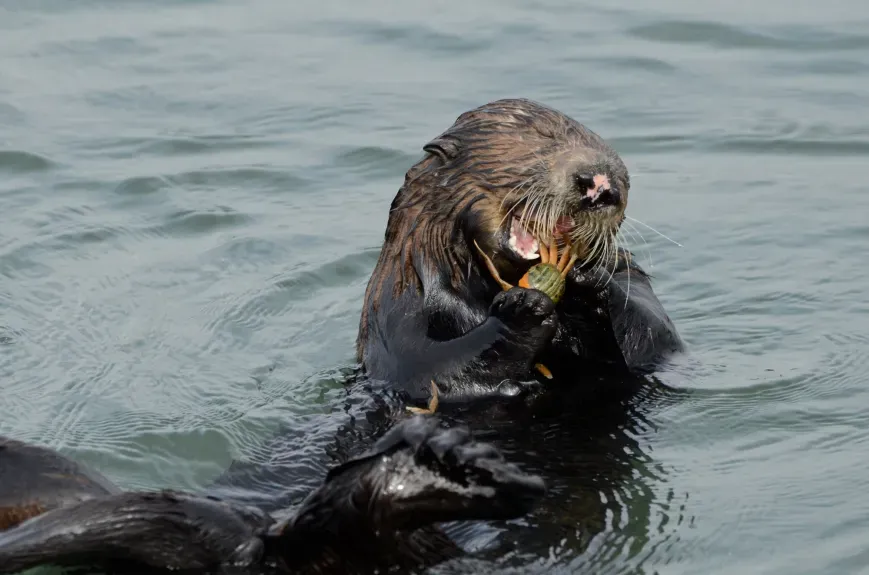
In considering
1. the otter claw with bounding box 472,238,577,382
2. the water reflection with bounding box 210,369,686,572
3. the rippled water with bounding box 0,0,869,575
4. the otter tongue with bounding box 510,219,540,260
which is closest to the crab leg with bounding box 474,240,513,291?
the otter claw with bounding box 472,238,577,382

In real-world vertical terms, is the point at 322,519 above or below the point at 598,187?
below

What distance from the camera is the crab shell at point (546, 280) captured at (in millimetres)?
5129

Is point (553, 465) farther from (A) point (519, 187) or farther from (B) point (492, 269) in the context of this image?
(A) point (519, 187)

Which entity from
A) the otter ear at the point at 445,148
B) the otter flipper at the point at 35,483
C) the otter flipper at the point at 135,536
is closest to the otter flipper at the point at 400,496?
the otter flipper at the point at 135,536

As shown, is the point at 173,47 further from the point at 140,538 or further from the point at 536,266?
the point at 140,538

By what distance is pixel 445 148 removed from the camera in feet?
17.6

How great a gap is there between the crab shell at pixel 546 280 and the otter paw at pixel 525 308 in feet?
0.78

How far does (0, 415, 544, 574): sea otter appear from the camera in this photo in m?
3.78

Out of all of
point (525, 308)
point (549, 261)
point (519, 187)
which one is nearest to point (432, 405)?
point (525, 308)

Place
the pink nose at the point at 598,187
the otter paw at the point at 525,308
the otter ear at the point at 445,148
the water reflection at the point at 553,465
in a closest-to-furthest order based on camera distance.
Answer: the water reflection at the point at 553,465, the otter paw at the point at 525,308, the pink nose at the point at 598,187, the otter ear at the point at 445,148

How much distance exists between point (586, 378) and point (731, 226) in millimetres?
3014

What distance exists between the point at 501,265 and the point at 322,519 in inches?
64.7

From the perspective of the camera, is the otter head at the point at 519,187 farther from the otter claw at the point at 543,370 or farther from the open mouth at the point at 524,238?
the otter claw at the point at 543,370

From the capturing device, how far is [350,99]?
1033 centimetres
